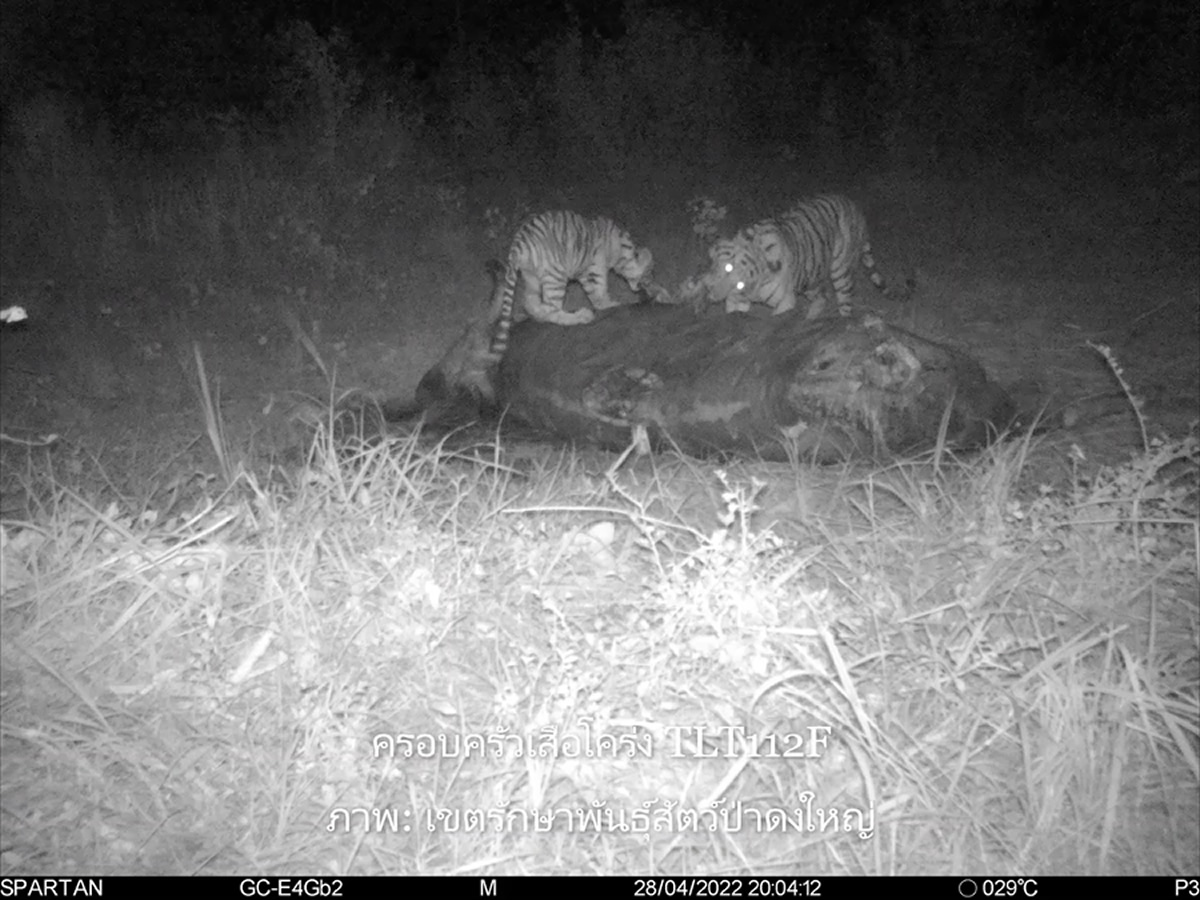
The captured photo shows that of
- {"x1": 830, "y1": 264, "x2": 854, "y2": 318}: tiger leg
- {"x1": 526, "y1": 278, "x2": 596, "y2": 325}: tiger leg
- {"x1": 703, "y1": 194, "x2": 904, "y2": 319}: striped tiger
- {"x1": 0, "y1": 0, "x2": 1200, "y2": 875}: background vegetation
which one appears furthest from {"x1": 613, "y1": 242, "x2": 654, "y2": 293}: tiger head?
{"x1": 0, "y1": 0, "x2": 1200, "y2": 875}: background vegetation

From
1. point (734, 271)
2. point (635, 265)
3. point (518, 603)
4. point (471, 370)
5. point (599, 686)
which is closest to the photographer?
point (599, 686)

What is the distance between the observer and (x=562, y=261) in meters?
5.68

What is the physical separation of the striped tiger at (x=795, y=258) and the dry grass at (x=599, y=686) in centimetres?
299

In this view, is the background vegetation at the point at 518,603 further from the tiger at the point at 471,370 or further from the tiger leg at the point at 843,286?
the tiger leg at the point at 843,286

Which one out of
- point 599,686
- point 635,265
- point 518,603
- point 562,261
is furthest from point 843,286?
point 599,686

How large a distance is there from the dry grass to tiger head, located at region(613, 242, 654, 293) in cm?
355

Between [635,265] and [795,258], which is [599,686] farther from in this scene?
[635,265]

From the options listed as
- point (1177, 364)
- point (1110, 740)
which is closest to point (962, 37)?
point (1177, 364)

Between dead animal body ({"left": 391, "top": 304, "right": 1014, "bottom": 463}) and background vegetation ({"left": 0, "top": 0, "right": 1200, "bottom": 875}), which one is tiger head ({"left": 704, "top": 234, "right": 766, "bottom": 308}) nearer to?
dead animal body ({"left": 391, "top": 304, "right": 1014, "bottom": 463})

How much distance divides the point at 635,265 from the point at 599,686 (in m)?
4.29

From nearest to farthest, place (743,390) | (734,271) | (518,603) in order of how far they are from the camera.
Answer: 1. (518,603)
2. (743,390)
3. (734,271)

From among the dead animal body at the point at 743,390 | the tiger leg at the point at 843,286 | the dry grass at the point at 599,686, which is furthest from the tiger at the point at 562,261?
the dry grass at the point at 599,686

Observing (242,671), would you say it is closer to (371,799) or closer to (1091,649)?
(371,799)

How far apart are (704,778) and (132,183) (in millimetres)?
5687
